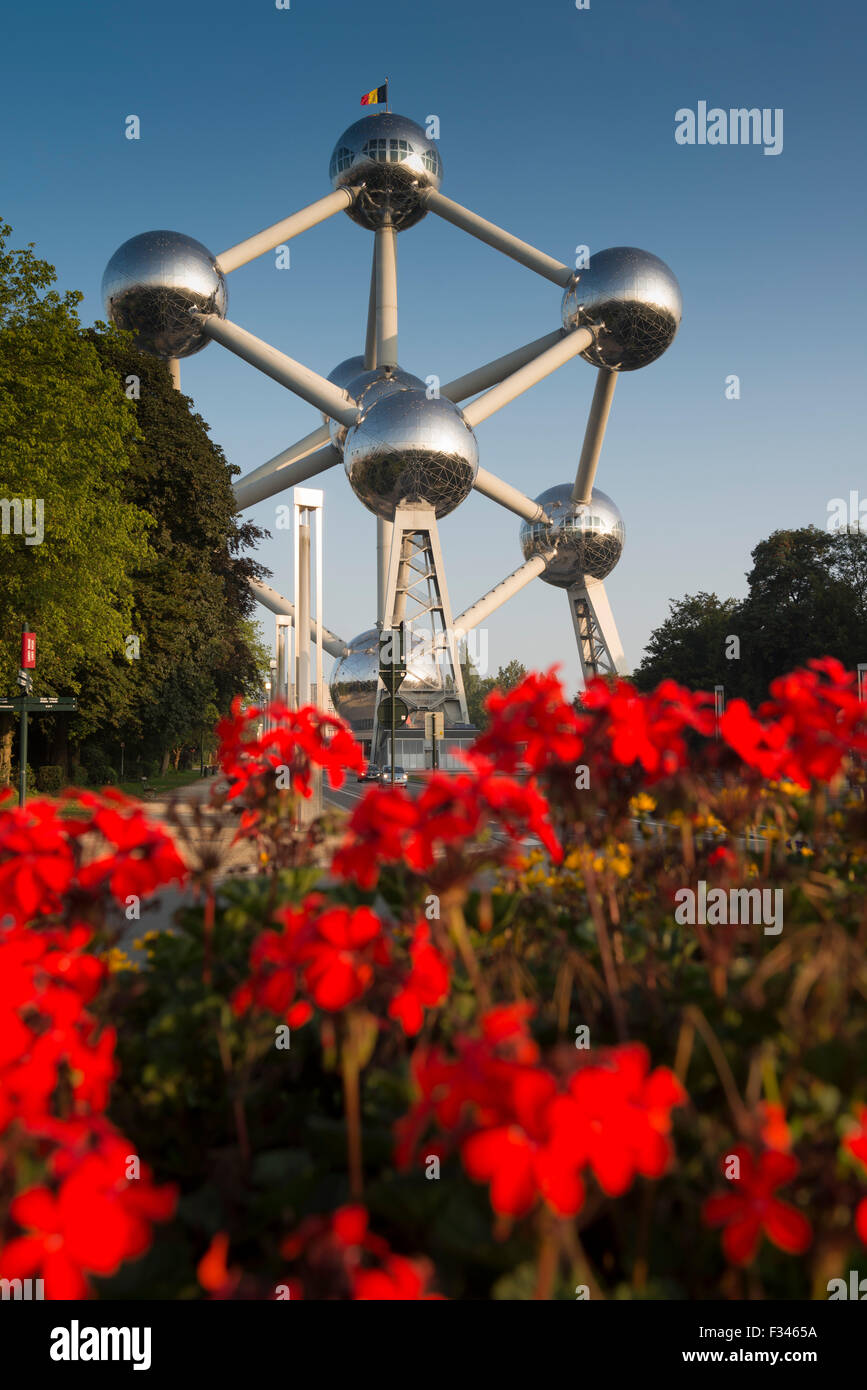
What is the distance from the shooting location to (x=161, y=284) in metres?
39.8

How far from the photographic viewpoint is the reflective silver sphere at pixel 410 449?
37.4 meters

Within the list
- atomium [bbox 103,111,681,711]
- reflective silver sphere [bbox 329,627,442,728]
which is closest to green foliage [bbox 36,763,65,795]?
atomium [bbox 103,111,681,711]

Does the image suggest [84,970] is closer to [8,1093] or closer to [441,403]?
[8,1093]

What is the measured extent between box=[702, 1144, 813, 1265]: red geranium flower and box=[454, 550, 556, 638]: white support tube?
152ft

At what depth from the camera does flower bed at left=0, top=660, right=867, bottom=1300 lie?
1.12m

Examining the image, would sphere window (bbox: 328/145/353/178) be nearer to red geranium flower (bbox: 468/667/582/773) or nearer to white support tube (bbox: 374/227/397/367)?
white support tube (bbox: 374/227/397/367)

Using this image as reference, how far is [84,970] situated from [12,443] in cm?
1864

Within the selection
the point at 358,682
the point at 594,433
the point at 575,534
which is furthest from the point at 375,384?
the point at 358,682

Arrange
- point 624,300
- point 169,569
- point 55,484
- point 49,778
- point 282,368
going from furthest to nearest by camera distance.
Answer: point 624,300 < point 282,368 < point 169,569 < point 49,778 < point 55,484

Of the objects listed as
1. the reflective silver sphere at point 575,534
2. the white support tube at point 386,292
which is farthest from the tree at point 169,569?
the reflective silver sphere at point 575,534

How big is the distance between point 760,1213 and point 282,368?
43408 millimetres

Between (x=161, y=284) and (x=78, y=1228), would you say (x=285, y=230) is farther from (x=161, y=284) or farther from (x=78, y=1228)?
(x=78, y=1228)

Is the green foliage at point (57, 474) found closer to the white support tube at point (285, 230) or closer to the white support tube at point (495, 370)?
the white support tube at point (285, 230)
